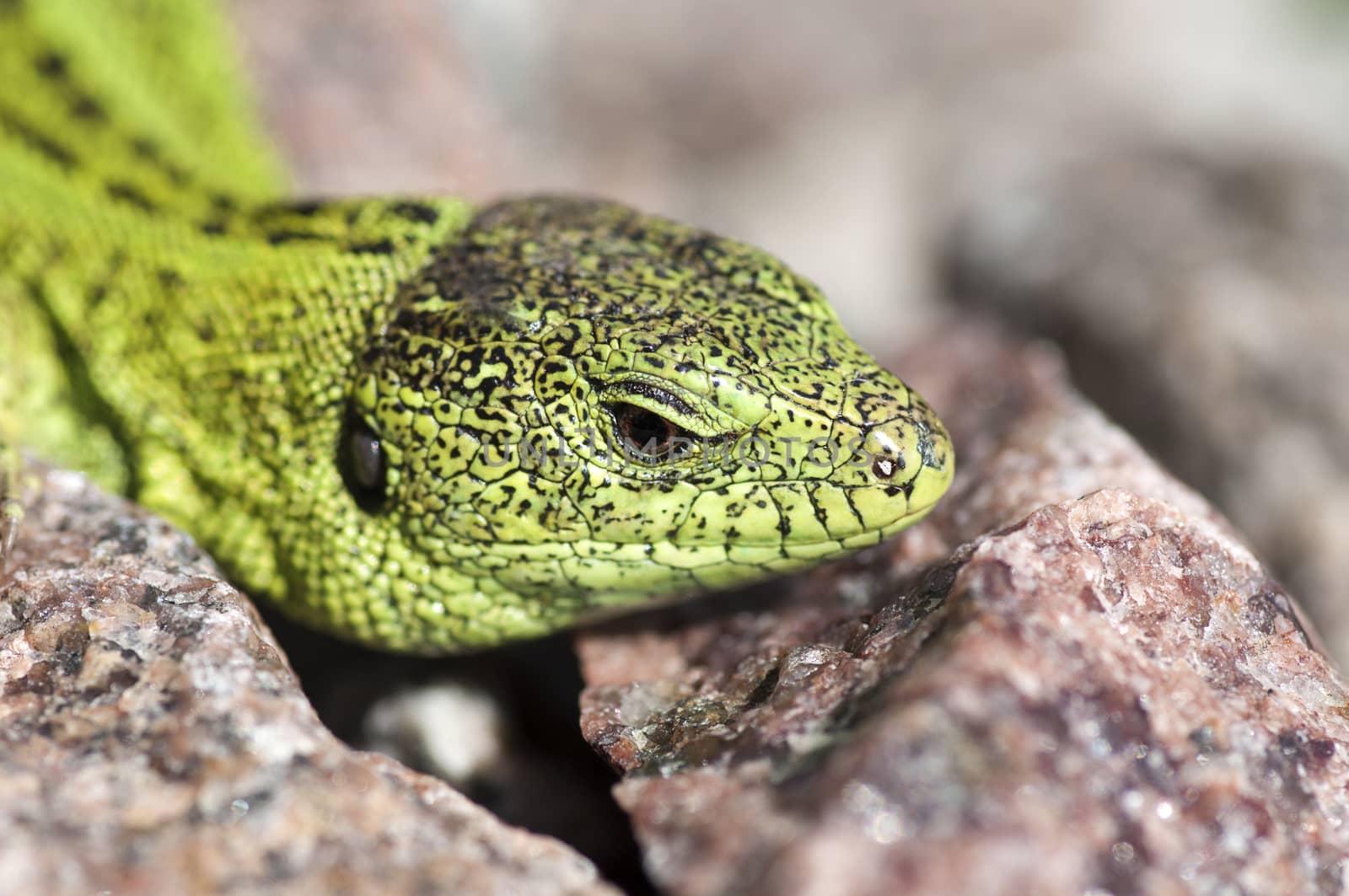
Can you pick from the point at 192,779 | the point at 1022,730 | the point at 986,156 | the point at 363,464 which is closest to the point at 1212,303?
the point at 986,156

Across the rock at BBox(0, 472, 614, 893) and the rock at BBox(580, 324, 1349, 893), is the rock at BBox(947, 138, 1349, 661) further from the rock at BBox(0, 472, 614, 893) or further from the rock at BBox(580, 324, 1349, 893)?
the rock at BBox(0, 472, 614, 893)

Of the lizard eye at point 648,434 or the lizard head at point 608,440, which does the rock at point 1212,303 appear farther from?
the lizard eye at point 648,434

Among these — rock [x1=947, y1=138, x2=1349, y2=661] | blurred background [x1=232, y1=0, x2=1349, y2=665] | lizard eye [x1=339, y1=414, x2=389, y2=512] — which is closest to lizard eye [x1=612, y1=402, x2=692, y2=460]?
lizard eye [x1=339, y1=414, x2=389, y2=512]

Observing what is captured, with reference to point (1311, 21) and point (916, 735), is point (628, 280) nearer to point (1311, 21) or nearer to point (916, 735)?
point (916, 735)

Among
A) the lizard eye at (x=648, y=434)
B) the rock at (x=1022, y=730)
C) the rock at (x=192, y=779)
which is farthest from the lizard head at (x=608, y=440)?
the rock at (x=192, y=779)

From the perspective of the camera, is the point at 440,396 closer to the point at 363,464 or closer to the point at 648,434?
the point at 363,464

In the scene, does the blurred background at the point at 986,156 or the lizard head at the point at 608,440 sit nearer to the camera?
the lizard head at the point at 608,440

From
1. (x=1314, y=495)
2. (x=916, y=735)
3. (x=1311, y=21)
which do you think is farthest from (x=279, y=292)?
(x=1311, y=21)
